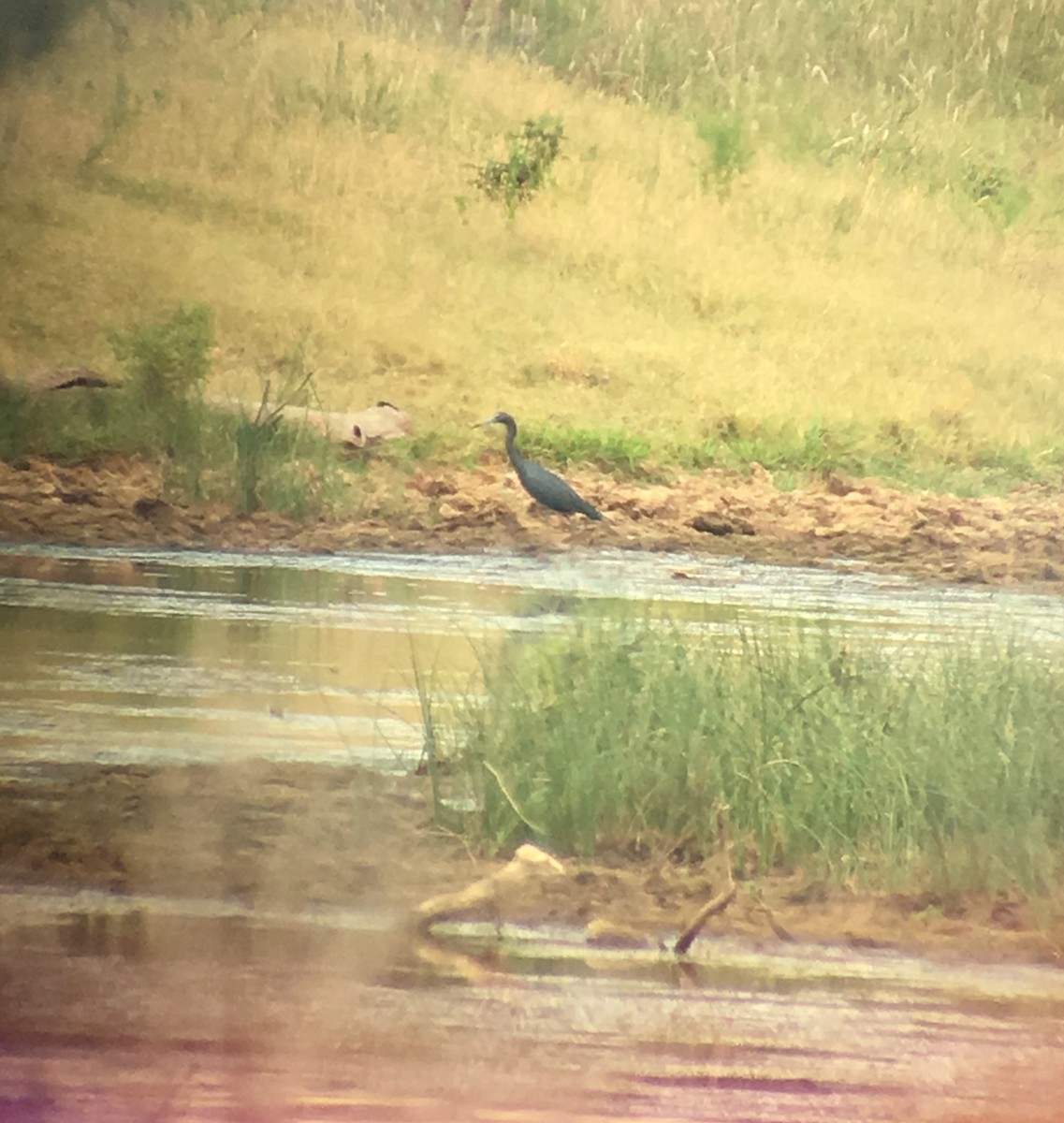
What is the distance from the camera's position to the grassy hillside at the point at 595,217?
2.02 metres

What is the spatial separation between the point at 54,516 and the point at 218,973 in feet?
2.11

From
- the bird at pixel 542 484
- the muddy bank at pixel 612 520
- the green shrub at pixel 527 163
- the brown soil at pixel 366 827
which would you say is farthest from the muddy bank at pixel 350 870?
the green shrub at pixel 527 163

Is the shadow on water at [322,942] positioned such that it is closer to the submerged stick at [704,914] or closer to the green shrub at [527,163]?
the submerged stick at [704,914]

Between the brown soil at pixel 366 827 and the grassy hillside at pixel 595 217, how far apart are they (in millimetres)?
111

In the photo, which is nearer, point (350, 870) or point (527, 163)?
point (350, 870)

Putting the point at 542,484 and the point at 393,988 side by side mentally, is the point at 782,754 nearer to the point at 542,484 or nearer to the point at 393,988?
the point at 542,484

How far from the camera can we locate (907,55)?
211 centimetres

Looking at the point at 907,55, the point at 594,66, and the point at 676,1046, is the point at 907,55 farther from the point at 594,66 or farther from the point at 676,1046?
the point at 676,1046

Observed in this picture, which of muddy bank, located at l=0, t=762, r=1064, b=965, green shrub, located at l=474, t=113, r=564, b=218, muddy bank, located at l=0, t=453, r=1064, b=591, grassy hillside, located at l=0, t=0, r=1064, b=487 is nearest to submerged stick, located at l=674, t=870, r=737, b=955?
muddy bank, located at l=0, t=762, r=1064, b=965

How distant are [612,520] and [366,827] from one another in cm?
53

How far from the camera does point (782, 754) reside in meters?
1.95

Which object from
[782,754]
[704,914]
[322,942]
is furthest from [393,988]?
[782,754]

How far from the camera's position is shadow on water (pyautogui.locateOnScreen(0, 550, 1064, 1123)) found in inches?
71.5

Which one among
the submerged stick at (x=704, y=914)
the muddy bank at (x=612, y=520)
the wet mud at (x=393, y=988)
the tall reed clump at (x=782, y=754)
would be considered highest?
the muddy bank at (x=612, y=520)
